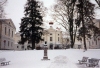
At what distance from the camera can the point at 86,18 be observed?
23.2 m

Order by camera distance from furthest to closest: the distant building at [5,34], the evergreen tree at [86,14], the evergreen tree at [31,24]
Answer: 1. the distant building at [5,34]
2. the evergreen tree at [31,24]
3. the evergreen tree at [86,14]

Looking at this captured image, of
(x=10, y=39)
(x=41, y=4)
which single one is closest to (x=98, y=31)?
(x=41, y=4)

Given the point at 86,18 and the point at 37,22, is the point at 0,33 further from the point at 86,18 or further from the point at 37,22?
the point at 86,18

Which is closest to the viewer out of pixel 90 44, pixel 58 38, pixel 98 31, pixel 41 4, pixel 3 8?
pixel 3 8

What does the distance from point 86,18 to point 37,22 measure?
11.5 meters

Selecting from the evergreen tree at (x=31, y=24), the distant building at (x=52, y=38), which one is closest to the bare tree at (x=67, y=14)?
the evergreen tree at (x=31, y=24)

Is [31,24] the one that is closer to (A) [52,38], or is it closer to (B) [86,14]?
(B) [86,14]

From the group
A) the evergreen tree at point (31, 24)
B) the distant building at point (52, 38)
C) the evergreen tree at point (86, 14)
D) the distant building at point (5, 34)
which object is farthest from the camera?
the distant building at point (52, 38)

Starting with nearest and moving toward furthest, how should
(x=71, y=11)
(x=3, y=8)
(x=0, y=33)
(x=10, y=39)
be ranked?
(x=3, y=8), (x=71, y=11), (x=0, y=33), (x=10, y=39)

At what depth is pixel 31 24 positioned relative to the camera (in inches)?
1240

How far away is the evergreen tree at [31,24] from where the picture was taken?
102 ft

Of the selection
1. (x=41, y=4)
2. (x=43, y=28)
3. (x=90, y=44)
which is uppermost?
(x=41, y=4)

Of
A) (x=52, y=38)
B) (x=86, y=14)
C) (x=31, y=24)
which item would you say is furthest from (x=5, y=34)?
(x=52, y=38)

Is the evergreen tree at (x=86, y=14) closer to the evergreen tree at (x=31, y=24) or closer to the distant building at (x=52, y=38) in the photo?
the evergreen tree at (x=31, y=24)
